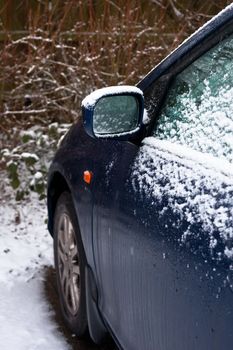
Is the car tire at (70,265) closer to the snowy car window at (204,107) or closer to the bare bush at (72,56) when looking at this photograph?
the snowy car window at (204,107)

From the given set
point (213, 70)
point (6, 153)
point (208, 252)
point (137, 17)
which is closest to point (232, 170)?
point (208, 252)

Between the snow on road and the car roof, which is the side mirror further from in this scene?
the snow on road

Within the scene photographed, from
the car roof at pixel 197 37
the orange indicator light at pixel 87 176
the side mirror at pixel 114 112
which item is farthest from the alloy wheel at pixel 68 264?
the car roof at pixel 197 37

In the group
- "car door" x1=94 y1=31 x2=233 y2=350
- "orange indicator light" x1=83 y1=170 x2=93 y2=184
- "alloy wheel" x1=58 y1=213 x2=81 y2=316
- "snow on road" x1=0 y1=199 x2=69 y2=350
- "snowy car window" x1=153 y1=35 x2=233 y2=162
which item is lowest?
"snow on road" x1=0 y1=199 x2=69 y2=350

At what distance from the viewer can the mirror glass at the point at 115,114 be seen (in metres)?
2.75

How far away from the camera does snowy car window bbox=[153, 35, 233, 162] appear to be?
7.43 ft

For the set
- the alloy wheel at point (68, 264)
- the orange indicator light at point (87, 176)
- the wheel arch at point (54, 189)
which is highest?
the orange indicator light at point (87, 176)

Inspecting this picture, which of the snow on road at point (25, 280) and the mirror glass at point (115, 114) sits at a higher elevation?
the mirror glass at point (115, 114)

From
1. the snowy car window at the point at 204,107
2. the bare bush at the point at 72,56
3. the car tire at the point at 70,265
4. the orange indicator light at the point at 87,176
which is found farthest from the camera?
the bare bush at the point at 72,56

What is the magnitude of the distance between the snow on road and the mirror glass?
1.37 m

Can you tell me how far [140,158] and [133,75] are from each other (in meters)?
3.29

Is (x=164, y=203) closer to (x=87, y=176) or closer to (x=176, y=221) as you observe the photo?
(x=176, y=221)

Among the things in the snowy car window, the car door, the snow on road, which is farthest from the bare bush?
the snowy car window

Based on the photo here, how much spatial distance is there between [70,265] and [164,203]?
1.49 meters
